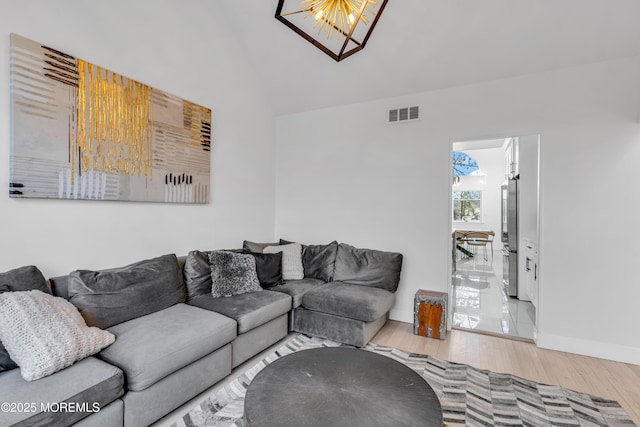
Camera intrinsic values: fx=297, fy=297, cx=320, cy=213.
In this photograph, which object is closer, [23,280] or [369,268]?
[23,280]

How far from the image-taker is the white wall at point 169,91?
6.57 feet

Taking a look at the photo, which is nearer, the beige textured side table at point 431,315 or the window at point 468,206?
the beige textured side table at point 431,315

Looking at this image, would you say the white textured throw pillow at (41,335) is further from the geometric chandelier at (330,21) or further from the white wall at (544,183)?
the white wall at (544,183)

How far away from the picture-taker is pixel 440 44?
299 cm

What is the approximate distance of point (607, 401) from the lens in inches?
81.6

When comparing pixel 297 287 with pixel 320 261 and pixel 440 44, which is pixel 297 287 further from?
pixel 440 44

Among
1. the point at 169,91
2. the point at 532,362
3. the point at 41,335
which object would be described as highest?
the point at 169,91

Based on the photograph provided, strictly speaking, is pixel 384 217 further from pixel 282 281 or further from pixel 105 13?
pixel 105 13

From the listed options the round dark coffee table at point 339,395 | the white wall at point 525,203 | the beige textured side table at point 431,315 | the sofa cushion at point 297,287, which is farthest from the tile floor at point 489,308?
the round dark coffee table at point 339,395

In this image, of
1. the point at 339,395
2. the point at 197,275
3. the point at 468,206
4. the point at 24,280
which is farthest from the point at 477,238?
the point at 24,280

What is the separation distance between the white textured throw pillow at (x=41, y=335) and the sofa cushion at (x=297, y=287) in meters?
1.62

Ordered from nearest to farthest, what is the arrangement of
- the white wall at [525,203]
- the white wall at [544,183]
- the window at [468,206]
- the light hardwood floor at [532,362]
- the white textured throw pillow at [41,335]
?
the white textured throw pillow at [41,335] < the light hardwood floor at [532,362] < the white wall at [544,183] < the white wall at [525,203] < the window at [468,206]

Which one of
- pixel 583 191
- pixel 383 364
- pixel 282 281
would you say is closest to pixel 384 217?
pixel 282 281

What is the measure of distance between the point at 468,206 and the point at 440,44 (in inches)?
290
